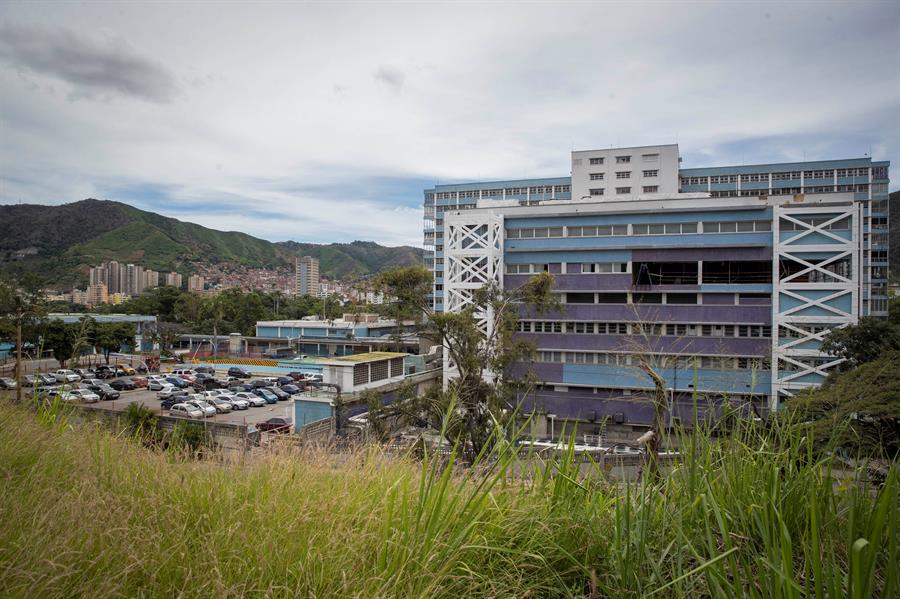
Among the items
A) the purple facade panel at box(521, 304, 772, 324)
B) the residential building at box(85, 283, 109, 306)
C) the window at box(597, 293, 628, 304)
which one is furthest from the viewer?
the residential building at box(85, 283, 109, 306)

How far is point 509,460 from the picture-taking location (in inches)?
82.6

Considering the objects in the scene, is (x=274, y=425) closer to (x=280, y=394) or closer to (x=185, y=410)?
(x=185, y=410)

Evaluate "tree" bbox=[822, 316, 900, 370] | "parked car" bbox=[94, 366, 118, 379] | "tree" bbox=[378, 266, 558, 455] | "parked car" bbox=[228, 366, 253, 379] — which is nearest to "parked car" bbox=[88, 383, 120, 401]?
"parked car" bbox=[94, 366, 118, 379]

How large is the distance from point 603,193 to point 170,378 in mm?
25434

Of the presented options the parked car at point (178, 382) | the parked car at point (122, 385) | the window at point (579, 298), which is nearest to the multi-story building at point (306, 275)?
the parked car at point (178, 382)

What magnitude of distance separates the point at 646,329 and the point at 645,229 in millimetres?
4065

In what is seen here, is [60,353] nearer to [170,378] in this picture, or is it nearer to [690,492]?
[170,378]

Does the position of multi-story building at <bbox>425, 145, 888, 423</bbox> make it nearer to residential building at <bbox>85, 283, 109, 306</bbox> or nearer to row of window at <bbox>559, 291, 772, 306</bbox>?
row of window at <bbox>559, 291, 772, 306</bbox>

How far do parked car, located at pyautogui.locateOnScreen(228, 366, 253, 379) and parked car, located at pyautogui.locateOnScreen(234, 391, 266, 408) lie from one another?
711cm

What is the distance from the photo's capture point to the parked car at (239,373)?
3093 cm

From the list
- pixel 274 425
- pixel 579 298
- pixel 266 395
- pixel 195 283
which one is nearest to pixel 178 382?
pixel 266 395

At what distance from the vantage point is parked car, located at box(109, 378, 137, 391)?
2516 cm

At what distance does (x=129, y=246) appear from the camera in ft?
272

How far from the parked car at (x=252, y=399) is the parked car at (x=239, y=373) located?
711cm
